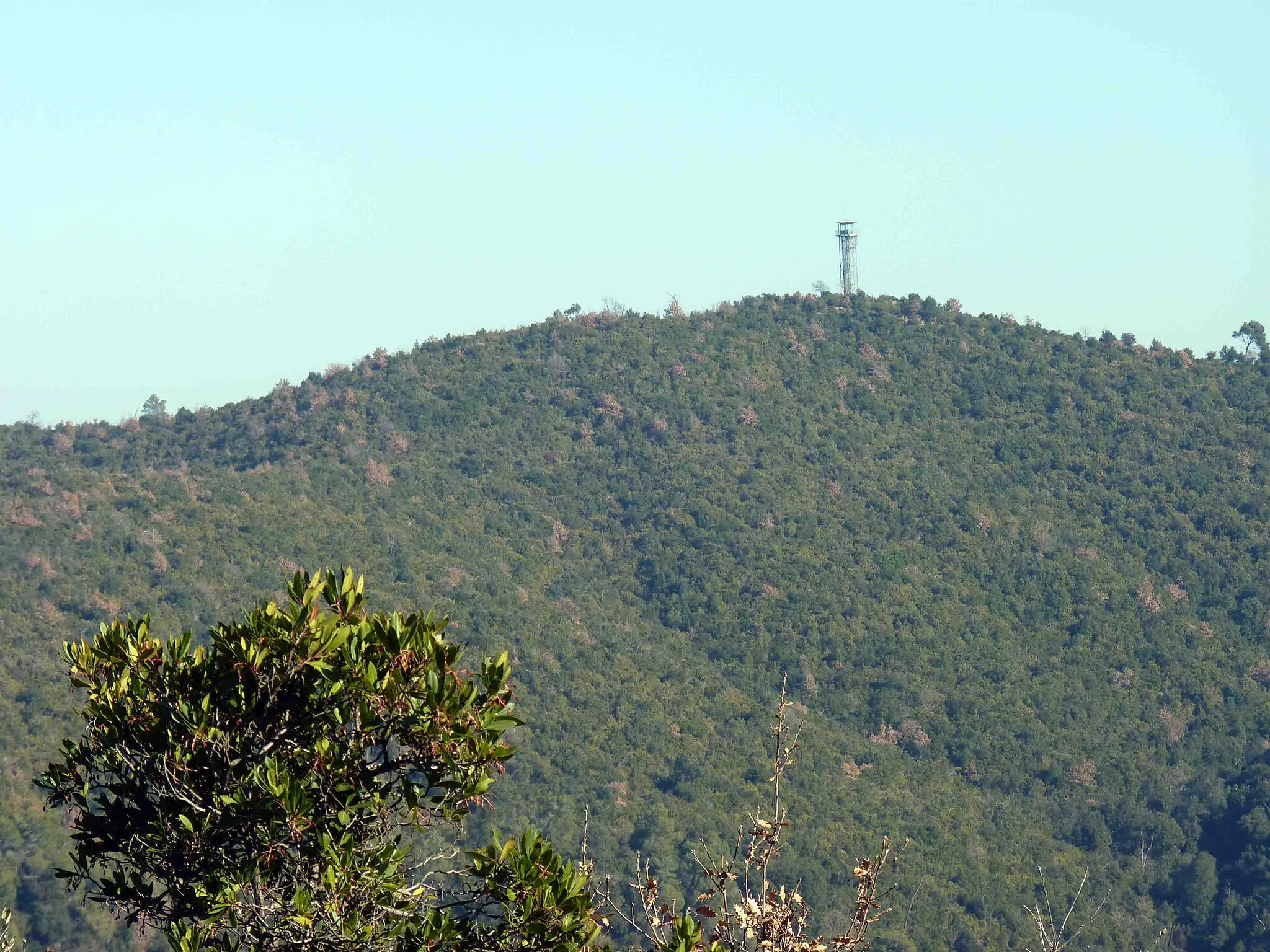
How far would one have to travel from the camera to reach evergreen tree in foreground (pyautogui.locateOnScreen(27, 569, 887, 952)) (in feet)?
26.3

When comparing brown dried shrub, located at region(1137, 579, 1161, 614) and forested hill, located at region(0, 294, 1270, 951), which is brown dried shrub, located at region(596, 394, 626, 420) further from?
brown dried shrub, located at region(1137, 579, 1161, 614)

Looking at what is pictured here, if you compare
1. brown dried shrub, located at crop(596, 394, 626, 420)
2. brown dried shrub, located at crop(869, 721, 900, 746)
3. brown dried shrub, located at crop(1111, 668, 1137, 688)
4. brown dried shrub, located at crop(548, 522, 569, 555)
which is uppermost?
brown dried shrub, located at crop(596, 394, 626, 420)

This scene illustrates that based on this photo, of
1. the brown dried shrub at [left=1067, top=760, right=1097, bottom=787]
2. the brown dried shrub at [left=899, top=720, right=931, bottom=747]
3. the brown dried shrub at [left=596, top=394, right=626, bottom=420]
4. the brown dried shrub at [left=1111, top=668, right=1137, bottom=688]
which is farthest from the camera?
the brown dried shrub at [left=596, top=394, right=626, bottom=420]

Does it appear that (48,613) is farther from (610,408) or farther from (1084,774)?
(1084,774)

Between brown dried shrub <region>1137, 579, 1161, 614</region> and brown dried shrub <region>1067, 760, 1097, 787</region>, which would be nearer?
brown dried shrub <region>1067, 760, 1097, 787</region>

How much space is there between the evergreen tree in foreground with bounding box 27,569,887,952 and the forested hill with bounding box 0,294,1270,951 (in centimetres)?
2659

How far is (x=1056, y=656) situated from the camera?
5147 centimetres

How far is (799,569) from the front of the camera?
56.4m

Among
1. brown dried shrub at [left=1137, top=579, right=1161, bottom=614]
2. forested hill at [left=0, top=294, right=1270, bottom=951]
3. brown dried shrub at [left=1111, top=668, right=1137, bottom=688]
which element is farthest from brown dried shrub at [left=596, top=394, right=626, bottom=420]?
brown dried shrub at [left=1111, top=668, right=1137, bottom=688]

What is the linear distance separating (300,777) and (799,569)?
49.0m

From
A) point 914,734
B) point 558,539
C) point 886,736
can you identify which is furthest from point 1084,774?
point 558,539

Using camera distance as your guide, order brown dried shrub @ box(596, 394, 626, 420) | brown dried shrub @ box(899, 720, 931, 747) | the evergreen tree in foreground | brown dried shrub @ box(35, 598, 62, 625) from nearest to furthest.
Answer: the evergreen tree in foreground
brown dried shrub @ box(35, 598, 62, 625)
brown dried shrub @ box(899, 720, 931, 747)
brown dried shrub @ box(596, 394, 626, 420)

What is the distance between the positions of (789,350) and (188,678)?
63.7 metres

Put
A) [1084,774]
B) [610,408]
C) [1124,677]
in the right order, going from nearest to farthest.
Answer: [1084,774]
[1124,677]
[610,408]
